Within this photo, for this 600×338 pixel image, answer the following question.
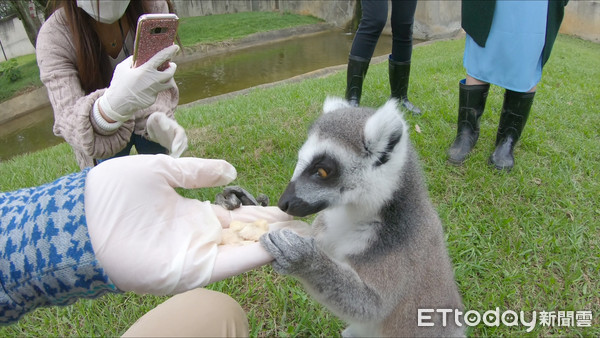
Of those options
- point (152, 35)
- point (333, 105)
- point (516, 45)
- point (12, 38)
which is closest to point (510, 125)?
point (516, 45)

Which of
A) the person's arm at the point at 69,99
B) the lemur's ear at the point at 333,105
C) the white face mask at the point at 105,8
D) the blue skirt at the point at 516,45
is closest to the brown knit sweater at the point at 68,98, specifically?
the person's arm at the point at 69,99

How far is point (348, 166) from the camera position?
6.28ft

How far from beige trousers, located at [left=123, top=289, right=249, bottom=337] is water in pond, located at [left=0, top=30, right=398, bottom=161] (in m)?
8.15

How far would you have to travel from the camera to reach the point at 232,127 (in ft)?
15.8

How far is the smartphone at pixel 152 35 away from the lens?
2203mm

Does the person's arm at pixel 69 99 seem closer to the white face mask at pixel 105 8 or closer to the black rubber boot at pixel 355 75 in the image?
the white face mask at pixel 105 8

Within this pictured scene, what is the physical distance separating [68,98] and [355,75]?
2.82m

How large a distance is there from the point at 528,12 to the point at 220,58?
13.4m

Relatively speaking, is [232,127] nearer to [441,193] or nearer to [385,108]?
[441,193]

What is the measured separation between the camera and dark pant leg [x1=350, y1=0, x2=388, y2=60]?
158 inches

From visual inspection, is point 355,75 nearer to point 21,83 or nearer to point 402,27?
point 402,27

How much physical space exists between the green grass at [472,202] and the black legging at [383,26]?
82cm

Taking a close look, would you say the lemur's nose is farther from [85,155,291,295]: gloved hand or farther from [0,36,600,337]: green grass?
[0,36,600,337]: green grass

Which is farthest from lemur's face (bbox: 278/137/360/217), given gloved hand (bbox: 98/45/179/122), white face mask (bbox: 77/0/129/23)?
white face mask (bbox: 77/0/129/23)
